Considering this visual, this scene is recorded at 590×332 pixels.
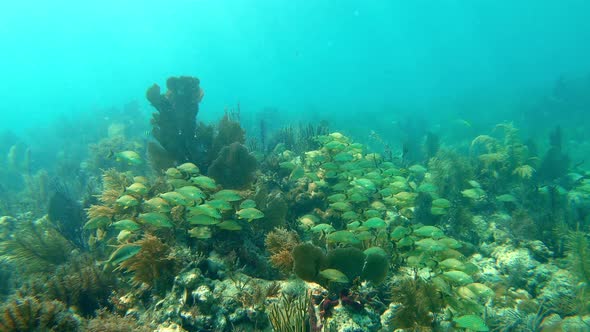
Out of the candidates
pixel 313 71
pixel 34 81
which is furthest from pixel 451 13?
pixel 34 81

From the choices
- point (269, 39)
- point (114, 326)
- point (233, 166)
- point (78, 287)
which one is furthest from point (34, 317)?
point (269, 39)

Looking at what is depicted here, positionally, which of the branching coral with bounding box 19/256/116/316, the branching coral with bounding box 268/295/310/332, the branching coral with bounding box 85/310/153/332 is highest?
the branching coral with bounding box 268/295/310/332

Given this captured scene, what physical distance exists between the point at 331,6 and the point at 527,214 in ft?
491

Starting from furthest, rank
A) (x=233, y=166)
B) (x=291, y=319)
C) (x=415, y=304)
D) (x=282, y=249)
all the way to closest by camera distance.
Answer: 1. (x=233, y=166)
2. (x=282, y=249)
3. (x=415, y=304)
4. (x=291, y=319)

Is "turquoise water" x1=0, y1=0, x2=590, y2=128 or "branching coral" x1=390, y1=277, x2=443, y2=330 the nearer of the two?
"branching coral" x1=390, y1=277, x2=443, y2=330

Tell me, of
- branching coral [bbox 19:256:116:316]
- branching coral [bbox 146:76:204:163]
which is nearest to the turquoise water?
branching coral [bbox 146:76:204:163]

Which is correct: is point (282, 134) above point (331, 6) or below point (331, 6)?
below

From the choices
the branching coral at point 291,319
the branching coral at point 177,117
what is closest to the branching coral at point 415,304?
the branching coral at point 291,319

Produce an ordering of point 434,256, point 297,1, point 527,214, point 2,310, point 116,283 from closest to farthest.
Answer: point 2,310 → point 116,283 → point 434,256 → point 527,214 → point 297,1

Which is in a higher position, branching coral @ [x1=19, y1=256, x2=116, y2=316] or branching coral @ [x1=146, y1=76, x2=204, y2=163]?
branching coral @ [x1=146, y1=76, x2=204, y2=163]

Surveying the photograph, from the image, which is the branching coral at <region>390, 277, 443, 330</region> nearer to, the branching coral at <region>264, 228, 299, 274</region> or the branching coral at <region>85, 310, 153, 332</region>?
the branching coral at <region>264, 228, 299, 274</region>

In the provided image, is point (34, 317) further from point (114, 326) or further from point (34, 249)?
point (34, 249)

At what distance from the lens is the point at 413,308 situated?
413 centimetres

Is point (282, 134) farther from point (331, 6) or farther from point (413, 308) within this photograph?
point (331, 6)
